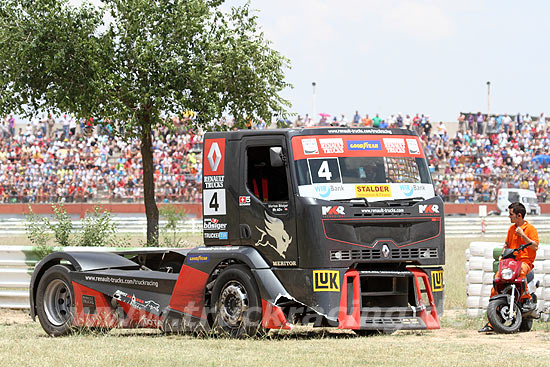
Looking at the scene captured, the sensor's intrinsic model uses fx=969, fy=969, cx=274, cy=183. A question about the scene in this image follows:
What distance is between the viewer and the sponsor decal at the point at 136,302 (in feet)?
37.9

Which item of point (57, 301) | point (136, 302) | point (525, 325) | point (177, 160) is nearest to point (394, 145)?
point (525, 325)

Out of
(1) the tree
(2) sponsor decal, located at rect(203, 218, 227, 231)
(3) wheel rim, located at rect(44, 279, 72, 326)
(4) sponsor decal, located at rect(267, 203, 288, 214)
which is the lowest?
(3) wheel rim, located at rect(44, 279, 72, 326)

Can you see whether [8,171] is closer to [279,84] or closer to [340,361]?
[279,84]

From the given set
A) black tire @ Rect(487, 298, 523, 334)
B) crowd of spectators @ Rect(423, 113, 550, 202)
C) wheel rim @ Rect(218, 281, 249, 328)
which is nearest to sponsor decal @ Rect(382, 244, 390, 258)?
wheel rim @ Rect(218, 281, 249, 328)

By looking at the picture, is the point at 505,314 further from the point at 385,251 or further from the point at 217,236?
the point at 217,236

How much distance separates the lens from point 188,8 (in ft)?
71.0

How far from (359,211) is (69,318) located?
154 inches

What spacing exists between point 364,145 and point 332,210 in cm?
96

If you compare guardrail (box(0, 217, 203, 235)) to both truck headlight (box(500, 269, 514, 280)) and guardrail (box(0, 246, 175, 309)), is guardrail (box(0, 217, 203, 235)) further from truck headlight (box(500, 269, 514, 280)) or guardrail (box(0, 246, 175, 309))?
truck headlight (box(500, 269, 514, 280))

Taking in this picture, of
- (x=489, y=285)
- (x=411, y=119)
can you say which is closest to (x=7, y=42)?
(x=489, y=285)

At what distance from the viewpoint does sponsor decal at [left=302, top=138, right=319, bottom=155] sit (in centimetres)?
1075

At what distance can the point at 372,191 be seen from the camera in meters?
10.8

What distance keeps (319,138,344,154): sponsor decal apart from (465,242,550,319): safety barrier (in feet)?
11.7

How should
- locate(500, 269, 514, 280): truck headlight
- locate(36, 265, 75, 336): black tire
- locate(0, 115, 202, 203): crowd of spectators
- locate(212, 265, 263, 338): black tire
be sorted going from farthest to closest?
1. locate(0, 115, 202, 203): crowd of spectators
2. locate(36, 265, 75, 336): black tire
3. locate(500, 269, 514, 280): truck headlight
4. locate(212, 265, 263, 338): black tire
